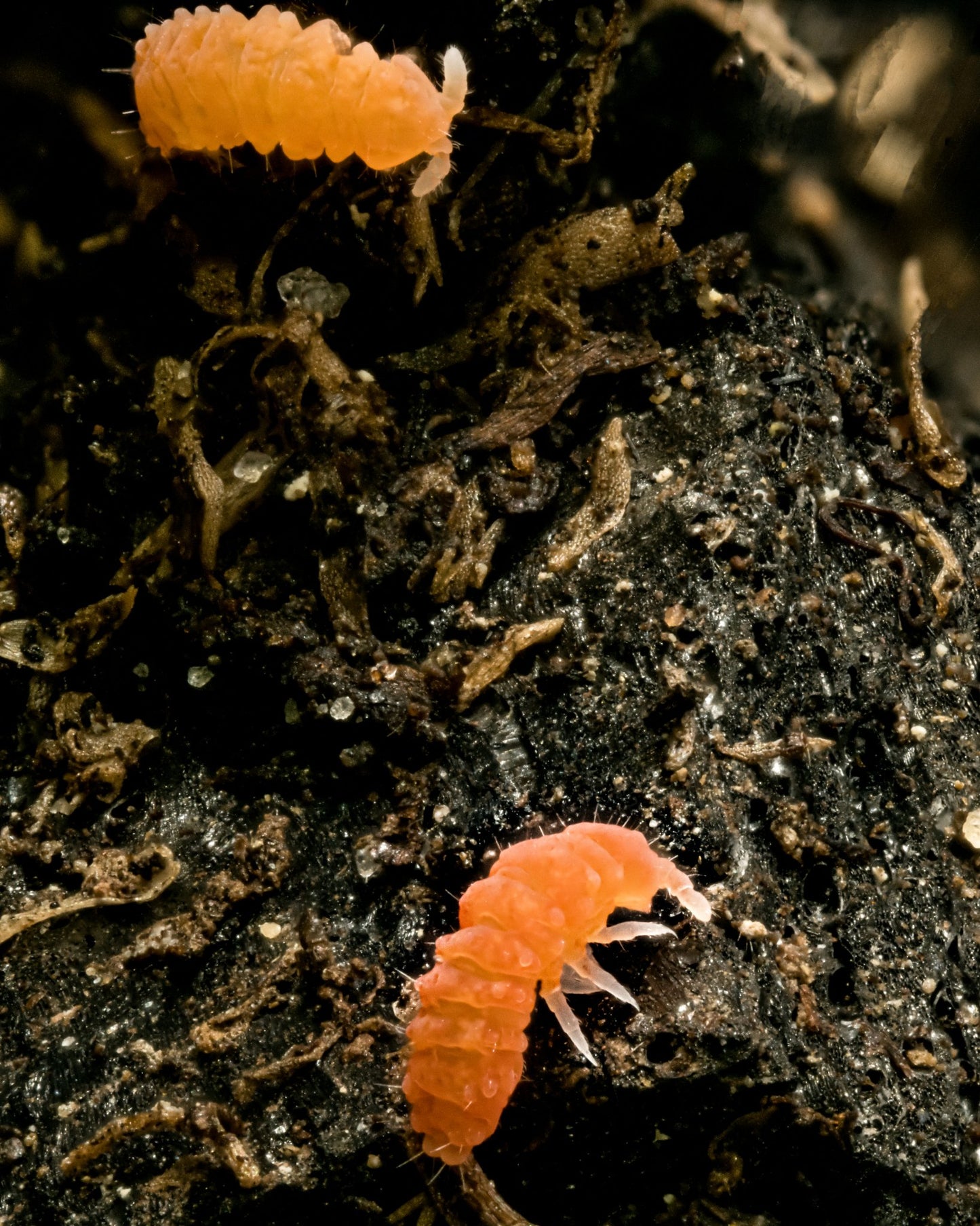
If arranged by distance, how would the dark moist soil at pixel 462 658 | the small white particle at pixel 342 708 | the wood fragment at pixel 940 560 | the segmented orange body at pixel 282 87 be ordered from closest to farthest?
the dark moist soil at pixel 462 658 < the segmented orange body at pixel 282 87 < the small white particle at pixel 342 708 < the wood fragment at pixel 940 560

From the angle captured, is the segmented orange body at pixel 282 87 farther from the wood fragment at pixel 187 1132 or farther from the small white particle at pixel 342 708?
the wood fragment at pixel 187 1132

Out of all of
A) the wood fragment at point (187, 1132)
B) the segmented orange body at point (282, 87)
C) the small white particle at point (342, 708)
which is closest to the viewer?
the wood fragment at point (187, 1132)

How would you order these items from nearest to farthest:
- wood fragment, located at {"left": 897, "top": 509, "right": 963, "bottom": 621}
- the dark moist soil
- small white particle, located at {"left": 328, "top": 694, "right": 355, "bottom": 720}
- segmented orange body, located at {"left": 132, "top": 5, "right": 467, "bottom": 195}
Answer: the dark moist soil, segmented orange body, located at {"left": 132, "top": 5, "right": 467, "bottom": 195}, small white particle, located at {"left": 328, "top": 694, "right": 355, "bottom": 720}, wood fragment, located at {"left": 897, "top": 509, "right": 963, "bottom": 621}

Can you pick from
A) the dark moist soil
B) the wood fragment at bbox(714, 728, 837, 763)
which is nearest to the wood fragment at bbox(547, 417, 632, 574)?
the dark moist soil

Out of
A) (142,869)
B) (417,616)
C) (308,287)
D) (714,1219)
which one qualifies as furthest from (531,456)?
(714,1219)

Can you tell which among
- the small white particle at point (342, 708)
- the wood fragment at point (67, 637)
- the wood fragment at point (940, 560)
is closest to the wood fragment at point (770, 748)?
the wood fragment at point (940, 560)

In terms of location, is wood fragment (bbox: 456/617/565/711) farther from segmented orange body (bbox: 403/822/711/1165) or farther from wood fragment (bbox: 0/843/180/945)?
wood fragment (bbox: 0/843/180/945)

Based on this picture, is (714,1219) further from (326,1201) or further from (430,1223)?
(326,1201)

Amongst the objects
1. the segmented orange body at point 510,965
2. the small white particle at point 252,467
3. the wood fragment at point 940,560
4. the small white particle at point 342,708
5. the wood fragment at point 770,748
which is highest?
the wood fragment at point 940,560
